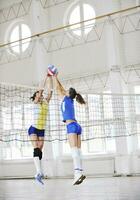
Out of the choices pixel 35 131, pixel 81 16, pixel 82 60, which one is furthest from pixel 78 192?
pixel 81 16

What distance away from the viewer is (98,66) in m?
19.3

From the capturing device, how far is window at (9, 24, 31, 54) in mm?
22552

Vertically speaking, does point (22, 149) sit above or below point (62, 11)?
below

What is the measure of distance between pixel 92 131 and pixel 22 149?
17.4 ft

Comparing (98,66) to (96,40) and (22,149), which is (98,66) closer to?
(96,40)

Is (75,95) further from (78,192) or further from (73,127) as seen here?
(78,192)

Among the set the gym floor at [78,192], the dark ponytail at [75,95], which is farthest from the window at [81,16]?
the dark ponytail at [75,95]

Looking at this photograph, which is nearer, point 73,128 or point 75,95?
point 73,128

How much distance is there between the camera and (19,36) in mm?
22922

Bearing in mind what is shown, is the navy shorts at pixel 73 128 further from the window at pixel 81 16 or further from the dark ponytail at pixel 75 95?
the window at pixel 81 16

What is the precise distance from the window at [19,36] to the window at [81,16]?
3.05 meters

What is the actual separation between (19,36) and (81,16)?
4.43 meters


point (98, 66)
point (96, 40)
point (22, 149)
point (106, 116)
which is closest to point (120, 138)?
point (106, 116)

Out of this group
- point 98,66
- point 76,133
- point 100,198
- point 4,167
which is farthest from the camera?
point 4,167
